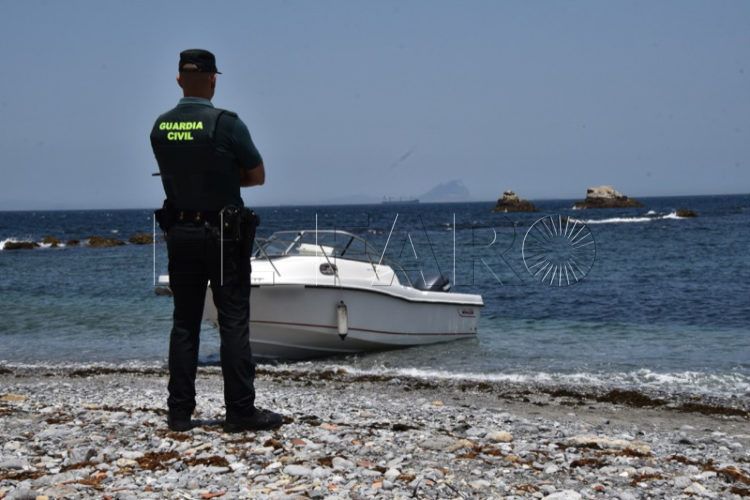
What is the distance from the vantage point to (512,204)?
403 feet

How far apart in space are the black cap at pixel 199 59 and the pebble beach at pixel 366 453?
2.81 metres

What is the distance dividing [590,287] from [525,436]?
61.7ft

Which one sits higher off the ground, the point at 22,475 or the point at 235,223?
the point at 235,223

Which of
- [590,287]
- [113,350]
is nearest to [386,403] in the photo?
[113,350]

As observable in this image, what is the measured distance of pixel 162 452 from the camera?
20.1 ft

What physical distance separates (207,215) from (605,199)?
5199 inches

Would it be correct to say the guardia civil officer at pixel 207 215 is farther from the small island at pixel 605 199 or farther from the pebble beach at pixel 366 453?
the small island at pixel 605 199

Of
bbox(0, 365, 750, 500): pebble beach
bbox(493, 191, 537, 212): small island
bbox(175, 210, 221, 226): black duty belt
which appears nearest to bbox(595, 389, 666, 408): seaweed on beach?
bbox(0, 365, 750, 500): pebble beach

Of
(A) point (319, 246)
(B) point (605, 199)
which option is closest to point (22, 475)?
(A) point (319, 246)

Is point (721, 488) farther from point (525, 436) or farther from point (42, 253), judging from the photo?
point (42, 253)

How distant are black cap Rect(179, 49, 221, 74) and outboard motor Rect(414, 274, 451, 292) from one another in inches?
389

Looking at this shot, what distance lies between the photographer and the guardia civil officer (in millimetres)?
6203

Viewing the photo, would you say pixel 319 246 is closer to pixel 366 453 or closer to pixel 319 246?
pixel 319 246

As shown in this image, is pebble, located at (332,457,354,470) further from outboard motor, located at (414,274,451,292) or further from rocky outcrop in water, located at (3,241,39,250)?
rocky outcrop in water, located at (3,241,39,250)
